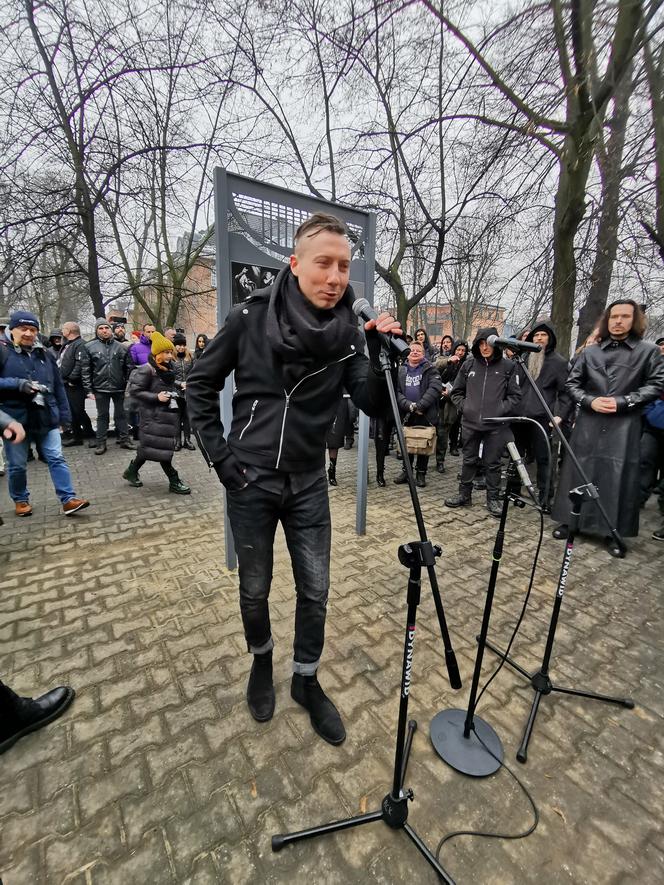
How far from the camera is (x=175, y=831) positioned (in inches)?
63.9

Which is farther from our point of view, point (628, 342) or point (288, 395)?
point (628, 342)

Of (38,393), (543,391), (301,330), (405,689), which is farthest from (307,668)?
(543,391)

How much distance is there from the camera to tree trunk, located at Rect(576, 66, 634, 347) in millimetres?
4273

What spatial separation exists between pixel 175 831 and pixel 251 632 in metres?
0.76

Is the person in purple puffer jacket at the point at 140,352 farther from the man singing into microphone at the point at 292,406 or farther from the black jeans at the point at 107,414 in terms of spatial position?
the man singing into microphone at the point at 292,406

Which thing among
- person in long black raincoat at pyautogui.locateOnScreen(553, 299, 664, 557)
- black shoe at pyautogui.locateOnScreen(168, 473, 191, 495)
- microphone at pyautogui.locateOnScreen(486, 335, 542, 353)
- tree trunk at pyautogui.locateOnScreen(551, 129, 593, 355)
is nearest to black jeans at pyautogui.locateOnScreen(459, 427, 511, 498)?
person in long black raincoat at pyautogui.locateOnScreen(553, 299, 664, 557)

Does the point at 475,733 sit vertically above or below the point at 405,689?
below

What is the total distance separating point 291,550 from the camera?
1.99 metres

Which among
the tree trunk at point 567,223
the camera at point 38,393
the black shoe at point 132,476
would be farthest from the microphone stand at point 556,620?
the tree trunk at point 567,223

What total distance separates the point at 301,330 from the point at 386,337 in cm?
38

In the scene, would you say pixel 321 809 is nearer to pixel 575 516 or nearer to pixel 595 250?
pixel 575 516

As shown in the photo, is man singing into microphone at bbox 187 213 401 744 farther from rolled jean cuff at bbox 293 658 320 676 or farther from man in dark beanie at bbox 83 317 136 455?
man in dark beanie at bbox 83 317 136 455

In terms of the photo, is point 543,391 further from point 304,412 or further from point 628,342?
point 304,412

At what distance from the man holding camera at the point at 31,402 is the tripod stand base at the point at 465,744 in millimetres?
4371
